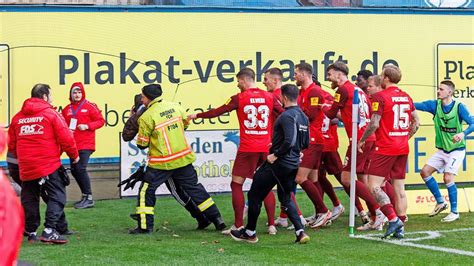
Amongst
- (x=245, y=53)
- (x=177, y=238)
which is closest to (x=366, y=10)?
(x=245, y=53)

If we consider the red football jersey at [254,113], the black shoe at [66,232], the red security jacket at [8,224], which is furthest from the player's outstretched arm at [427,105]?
the red security jacket at [8,224]

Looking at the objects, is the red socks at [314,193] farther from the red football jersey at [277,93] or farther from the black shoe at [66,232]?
the black shoe at [66,232]

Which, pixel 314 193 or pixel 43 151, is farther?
pixel 314 193

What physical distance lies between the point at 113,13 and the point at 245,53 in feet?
7.30

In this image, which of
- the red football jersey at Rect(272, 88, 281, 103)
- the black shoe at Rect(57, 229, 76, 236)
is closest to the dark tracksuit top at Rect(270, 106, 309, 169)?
the red football jersey at Rect(272, 88, 281, 103)

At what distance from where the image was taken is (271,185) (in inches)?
384

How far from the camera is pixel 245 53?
49.4 ft

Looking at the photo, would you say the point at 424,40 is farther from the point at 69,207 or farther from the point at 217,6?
the point at 69,207

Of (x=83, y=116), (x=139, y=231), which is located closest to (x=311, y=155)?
(x=139, y=231)

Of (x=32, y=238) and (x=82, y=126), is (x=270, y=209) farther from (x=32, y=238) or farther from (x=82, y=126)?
(x=82, y=126)

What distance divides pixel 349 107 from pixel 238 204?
1.71 meters

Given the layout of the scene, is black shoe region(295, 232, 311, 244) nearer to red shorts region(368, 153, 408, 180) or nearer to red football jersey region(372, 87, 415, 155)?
red shorts region(368, 153, 408, 180)

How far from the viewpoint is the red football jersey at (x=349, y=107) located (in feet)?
34.6

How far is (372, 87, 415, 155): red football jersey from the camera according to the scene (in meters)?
10.3
